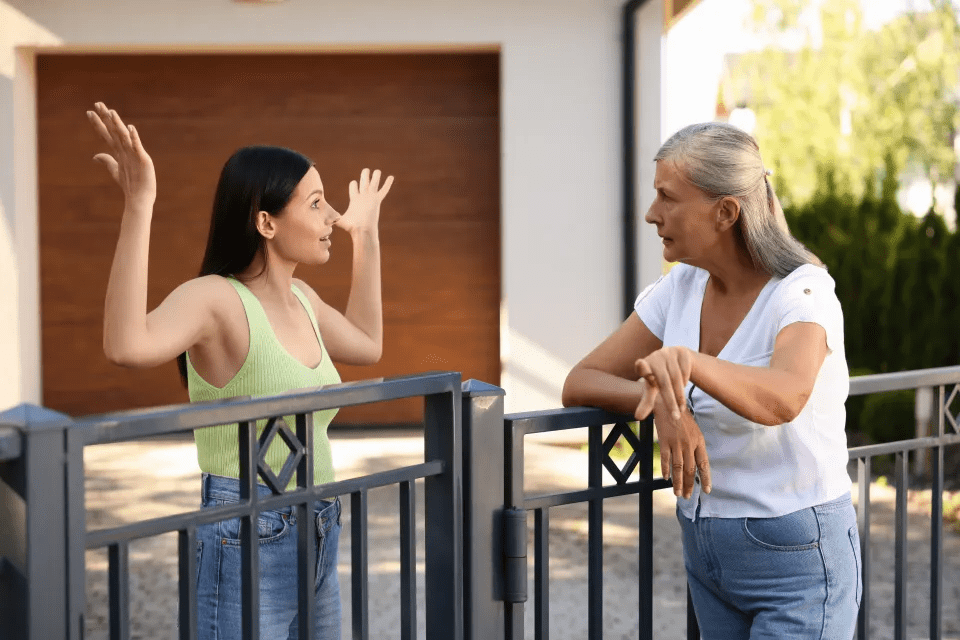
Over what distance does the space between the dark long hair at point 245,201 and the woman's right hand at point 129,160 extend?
0.41 m

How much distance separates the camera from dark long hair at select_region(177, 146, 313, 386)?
2.61 m

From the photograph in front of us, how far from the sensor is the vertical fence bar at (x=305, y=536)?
206 centimetres

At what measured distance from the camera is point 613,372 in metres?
2.59

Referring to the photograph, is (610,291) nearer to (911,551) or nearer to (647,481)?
(911,551)

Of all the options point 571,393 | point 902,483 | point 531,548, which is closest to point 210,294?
point 571,393

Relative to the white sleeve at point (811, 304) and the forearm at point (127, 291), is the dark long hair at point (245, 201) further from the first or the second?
the white sleeve at point (811, 304)

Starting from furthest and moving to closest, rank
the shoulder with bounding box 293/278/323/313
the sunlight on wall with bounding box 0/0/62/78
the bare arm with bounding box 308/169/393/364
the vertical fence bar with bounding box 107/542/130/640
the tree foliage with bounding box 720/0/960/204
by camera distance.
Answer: the tree foliage with bounding box 720/0/960/204, the sunlight on wall with bounding box 0/0/62/78, the bare arm with bounding box 308/169/393/364, the shoulder with bounding box 293/278/323/313, the vertical fence bar with bounding box 107/542/130/640

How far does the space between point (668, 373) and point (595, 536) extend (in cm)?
61

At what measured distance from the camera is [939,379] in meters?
2.99

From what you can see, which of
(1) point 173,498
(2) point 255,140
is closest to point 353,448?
(1) point 173,498

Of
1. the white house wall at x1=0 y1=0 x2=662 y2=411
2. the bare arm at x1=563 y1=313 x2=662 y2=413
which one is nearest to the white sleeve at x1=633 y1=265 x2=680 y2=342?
the bare arm at x1=563 y1=313 x2=662 y2=413

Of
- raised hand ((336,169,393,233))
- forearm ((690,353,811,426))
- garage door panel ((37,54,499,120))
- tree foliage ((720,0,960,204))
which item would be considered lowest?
forearm ((690,353,811,426))

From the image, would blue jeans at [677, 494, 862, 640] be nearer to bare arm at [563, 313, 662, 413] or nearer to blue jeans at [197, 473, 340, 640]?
bare arm at [563, 313, 662, 413]

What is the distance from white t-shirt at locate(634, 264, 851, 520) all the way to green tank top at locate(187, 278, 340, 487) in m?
0.79
